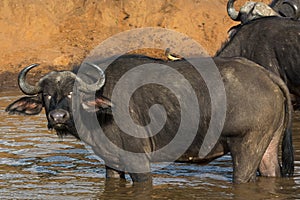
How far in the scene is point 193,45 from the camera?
19031mm

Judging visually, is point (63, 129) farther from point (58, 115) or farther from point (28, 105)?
point (28, 105)

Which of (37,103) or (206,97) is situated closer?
(206,97)

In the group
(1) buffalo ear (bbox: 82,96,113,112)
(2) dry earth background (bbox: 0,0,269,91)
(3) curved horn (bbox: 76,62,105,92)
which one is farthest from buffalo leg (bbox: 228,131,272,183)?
(2) dry earth background (bbox: 0,0,269,91)

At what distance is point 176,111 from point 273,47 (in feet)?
7.11

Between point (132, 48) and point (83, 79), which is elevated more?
point (83, 79)

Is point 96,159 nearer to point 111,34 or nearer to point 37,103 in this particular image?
point 37,103

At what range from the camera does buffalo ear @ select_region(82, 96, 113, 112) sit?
7488 millimetres

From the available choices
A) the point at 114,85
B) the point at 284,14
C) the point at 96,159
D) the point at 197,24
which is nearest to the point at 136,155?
the point at 114,85

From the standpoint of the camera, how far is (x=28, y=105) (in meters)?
8.08

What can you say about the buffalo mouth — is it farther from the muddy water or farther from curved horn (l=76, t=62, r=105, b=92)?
the muddy water

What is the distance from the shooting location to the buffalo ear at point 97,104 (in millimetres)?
7488

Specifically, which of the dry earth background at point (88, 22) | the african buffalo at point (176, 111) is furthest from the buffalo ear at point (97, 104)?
the dry earth background at point (88, 22)

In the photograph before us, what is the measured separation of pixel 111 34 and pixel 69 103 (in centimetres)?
1224

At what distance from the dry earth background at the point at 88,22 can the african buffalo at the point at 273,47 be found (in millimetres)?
9372
